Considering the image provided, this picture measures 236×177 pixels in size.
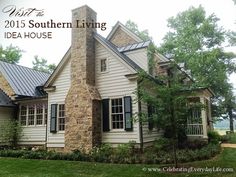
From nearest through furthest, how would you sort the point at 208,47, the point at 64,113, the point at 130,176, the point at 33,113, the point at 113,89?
the point at 130,176
the point at 113,89
the point at 64,113
the point at 33,113
the point at 208,47

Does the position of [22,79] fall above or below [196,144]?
above

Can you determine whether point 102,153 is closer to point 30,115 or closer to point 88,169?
point 88,169

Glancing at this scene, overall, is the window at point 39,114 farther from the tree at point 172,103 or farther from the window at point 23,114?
the tree at point 172,103

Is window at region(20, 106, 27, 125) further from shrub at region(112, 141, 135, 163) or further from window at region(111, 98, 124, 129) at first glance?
shrub at region(112, 141, 135, 163)

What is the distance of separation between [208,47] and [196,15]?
103 inches

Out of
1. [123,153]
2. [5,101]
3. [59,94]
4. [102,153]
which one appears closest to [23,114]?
[5,101]

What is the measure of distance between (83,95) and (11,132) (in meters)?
4.38

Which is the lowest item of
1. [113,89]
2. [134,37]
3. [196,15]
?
[113,89]

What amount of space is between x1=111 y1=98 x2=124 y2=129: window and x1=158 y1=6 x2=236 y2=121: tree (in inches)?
375

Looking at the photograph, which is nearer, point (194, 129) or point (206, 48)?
point (194, 129)

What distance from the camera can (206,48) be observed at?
18.7m

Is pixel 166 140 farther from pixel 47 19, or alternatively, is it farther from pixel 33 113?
pixel 33 113

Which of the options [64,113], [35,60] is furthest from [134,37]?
[35,60]

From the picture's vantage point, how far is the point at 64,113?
370 inches
